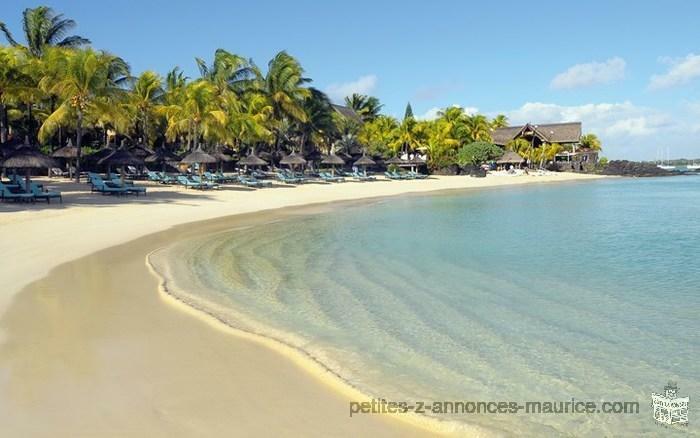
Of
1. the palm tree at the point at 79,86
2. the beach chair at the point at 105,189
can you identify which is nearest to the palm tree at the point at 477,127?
the palm tree at the point at 79,86

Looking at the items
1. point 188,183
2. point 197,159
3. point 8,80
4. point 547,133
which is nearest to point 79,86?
point 8,80

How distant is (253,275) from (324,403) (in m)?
5.41

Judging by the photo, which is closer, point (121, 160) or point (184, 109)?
point (121, 160)

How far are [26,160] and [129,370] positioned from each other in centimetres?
1639

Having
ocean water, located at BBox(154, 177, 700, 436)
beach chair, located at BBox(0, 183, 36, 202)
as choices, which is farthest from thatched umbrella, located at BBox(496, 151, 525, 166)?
beach chair, located at BBox(0, 183, 36, 202)

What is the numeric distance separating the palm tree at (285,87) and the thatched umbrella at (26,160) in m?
21.6

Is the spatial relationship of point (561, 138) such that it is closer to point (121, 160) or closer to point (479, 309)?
point (121, 160)

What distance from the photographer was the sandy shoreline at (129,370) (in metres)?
3.89

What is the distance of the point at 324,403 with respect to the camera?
4289 millimetres

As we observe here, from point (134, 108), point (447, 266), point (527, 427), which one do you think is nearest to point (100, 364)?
point (527, 427)

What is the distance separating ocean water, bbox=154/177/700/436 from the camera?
4.77m

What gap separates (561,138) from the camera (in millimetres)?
70625

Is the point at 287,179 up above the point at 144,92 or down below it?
below

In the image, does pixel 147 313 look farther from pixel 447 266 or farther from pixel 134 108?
pixel 134 108
